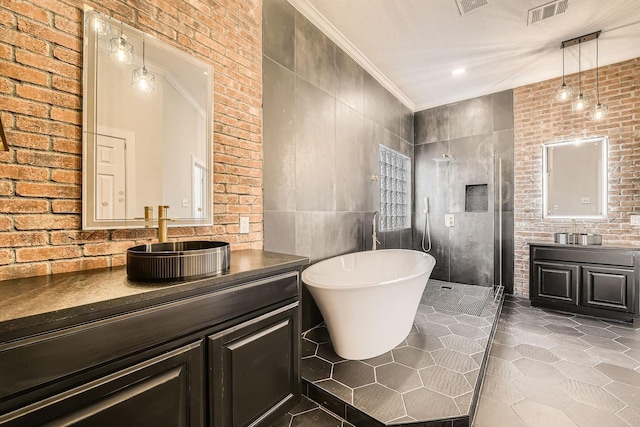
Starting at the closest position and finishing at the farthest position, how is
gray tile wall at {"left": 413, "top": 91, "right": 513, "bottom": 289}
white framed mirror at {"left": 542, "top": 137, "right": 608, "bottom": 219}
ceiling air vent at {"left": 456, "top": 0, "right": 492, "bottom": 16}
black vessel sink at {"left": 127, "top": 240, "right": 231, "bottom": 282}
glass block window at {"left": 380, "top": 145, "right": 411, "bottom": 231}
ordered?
black vessel sink at {"left": 127, "top": 240, "right": 231, "bottom": 282} → ceiling air vent at {"left": 456, "top": 0, "right": 492, "bottom": 16} → white framed mirror at {"left": 542, "top": 137, "right": 608, "bottom": 219} → glass block window at {"left": 380, "top": 145, "right": 411, "bottom": 231} → gray tile wall at {"left": 413, "top": 91, "right": 513, "bottom": 289}

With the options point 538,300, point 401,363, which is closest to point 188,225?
point 401,363

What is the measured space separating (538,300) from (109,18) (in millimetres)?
4677

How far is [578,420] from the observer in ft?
5.32

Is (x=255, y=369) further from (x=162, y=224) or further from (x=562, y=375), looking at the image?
(x=562, y=375)

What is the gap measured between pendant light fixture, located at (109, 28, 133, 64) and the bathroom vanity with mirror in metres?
1.05

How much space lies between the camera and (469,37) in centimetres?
286

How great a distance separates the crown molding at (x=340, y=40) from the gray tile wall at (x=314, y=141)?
0.17 ft

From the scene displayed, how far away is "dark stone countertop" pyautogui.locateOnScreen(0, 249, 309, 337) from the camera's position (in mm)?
756

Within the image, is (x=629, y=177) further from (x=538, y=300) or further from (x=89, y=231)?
(x=89, y=231)

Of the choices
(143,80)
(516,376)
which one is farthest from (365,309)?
(143,80)

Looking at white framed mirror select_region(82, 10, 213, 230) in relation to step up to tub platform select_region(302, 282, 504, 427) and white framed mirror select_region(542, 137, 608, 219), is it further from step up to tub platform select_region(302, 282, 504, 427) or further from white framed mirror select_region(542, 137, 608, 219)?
white framed mirror select_region(542, 137, 608, 219)

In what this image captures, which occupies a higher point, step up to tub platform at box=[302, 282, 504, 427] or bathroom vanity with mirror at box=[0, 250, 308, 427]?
bathroom vanity with mirror at box=[0, 250, 308, 427]

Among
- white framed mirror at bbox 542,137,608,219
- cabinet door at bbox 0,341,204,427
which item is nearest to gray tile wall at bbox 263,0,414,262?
cabinet door at bbox 0,341,204,427

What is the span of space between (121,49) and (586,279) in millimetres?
4581
